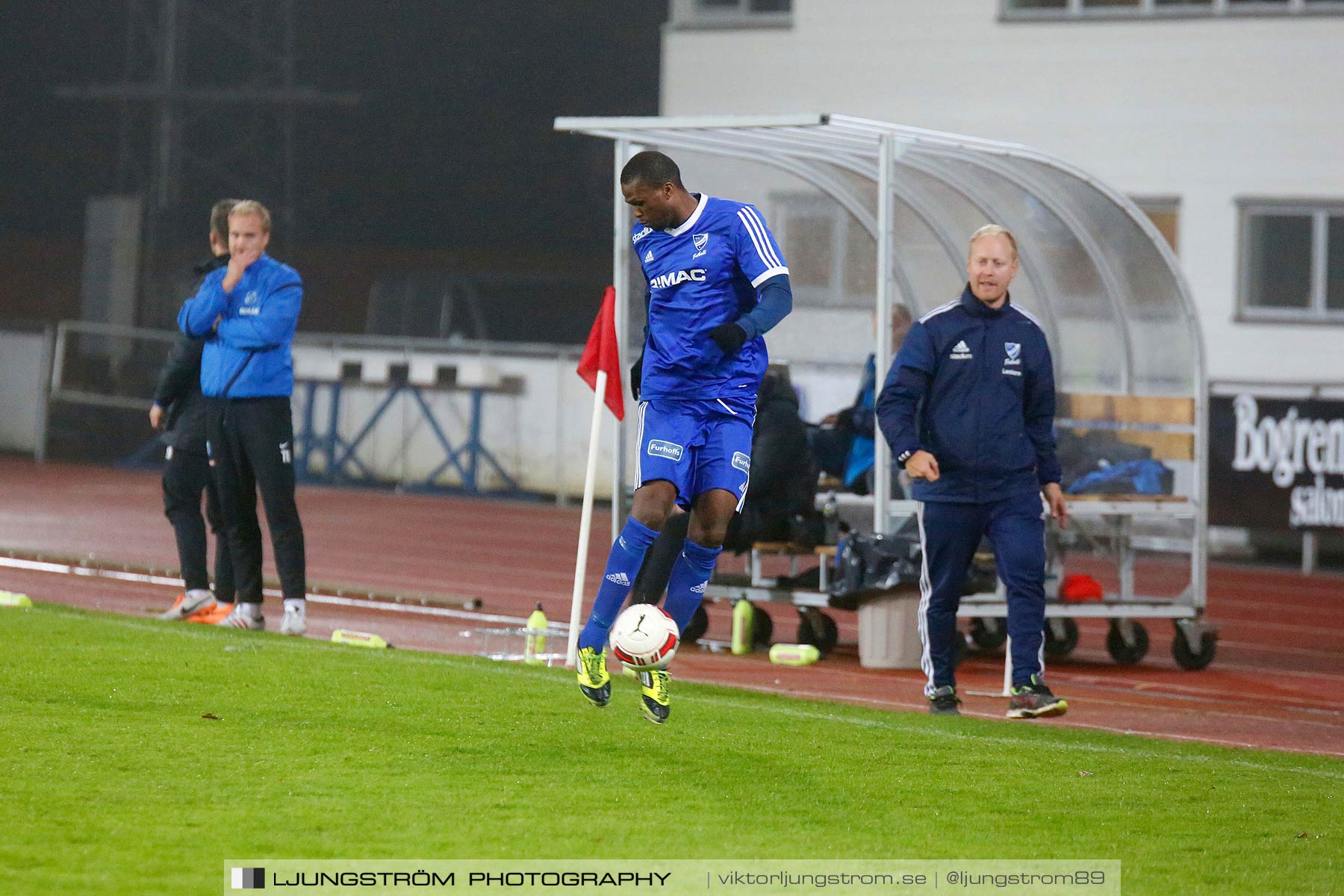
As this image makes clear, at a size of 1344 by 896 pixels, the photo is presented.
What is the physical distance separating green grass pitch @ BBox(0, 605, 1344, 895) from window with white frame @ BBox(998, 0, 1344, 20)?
587 inches

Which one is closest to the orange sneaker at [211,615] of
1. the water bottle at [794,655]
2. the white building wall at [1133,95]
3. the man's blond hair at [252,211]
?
the man's blond hair at [252,211]

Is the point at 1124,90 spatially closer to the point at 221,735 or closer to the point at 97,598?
the point at 97,598

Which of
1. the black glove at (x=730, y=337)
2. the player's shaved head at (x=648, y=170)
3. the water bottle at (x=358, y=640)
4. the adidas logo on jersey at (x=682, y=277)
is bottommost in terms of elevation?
the water bottle at (x=358, y=640)

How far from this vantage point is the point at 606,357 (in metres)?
10.1

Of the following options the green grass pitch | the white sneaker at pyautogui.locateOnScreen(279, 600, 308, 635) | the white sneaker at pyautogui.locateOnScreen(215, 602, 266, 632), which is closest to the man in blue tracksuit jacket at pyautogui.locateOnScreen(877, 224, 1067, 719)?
the green grass pitch

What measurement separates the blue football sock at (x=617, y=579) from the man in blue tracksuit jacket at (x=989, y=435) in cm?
166

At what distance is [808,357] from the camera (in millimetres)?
13656

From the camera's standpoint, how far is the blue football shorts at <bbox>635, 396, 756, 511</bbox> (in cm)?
747

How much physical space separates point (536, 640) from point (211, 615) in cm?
216

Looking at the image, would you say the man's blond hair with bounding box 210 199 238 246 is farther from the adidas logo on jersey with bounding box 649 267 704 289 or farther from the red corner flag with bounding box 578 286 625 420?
the adidas logo on jersey with bounding box 649 267 704 289

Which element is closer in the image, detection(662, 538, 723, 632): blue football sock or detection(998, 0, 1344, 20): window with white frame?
detection(662, 538, 723, 632): blue football sock

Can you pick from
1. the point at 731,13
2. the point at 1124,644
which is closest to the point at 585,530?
the point at 1124,644

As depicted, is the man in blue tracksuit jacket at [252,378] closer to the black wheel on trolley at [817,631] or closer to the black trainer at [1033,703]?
the black wheel on trolley at [817,631]

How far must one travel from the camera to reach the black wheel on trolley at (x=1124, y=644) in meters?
12.3
